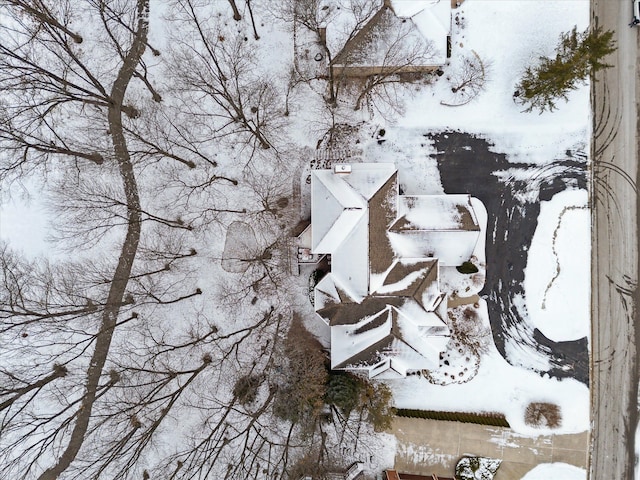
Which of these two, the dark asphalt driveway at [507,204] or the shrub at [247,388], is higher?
the dark asphalt driveway at [507,204]

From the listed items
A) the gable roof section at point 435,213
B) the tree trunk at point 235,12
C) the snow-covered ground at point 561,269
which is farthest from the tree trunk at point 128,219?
the snow-covered ground at point 561,269

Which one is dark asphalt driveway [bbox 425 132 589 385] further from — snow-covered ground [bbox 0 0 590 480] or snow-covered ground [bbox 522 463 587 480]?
snow-covered ground [bbox 522 463 587 480]

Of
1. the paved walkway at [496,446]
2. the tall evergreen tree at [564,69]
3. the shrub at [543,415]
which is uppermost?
the tall evergreen tree at [564,69]

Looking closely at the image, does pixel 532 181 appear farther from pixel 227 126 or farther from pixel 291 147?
pixel 227 126

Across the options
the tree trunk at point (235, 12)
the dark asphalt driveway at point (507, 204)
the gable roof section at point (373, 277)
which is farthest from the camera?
the dark asphalt driveway at point (507, 204)

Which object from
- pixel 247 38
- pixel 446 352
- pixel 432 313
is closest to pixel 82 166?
pixel 247 38

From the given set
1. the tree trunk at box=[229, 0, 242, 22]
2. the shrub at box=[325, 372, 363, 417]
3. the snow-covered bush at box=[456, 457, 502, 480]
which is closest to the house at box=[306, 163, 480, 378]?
the shrub at box=[325, 372, 363, 417]

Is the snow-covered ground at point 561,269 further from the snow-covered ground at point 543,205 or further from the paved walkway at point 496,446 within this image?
the paved walkway at point 496,446
